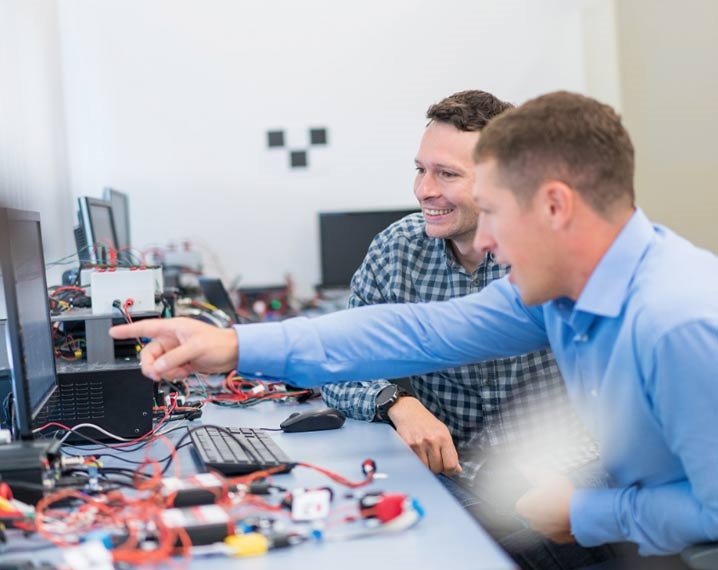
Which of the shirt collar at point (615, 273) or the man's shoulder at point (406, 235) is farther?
the man's shoulder at point (406, 235)

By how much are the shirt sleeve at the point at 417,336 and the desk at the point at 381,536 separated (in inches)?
5.7

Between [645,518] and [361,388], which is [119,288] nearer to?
[361,388]

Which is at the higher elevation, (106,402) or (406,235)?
(406,235)

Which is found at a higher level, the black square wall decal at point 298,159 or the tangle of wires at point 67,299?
the black square wall decal at point 298,159

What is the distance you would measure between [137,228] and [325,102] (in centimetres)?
131

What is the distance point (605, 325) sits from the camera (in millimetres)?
1330

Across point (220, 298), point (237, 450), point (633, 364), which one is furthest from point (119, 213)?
point (633, 364)

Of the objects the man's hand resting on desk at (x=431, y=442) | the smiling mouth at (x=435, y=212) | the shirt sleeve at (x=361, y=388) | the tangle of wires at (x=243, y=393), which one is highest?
the smiling mouth at (x=435, y=212)

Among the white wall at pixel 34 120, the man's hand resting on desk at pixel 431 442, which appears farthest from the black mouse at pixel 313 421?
the white wall at pixel 34 120

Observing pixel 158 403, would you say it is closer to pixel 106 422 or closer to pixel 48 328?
pixel 106 422

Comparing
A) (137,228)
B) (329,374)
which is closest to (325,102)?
(137,228)

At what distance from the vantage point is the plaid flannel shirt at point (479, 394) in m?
1.91

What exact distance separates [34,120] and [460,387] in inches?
119

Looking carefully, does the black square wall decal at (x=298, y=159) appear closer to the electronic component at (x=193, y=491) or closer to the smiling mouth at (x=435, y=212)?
the smiling mouth at (x=435, y=212)
